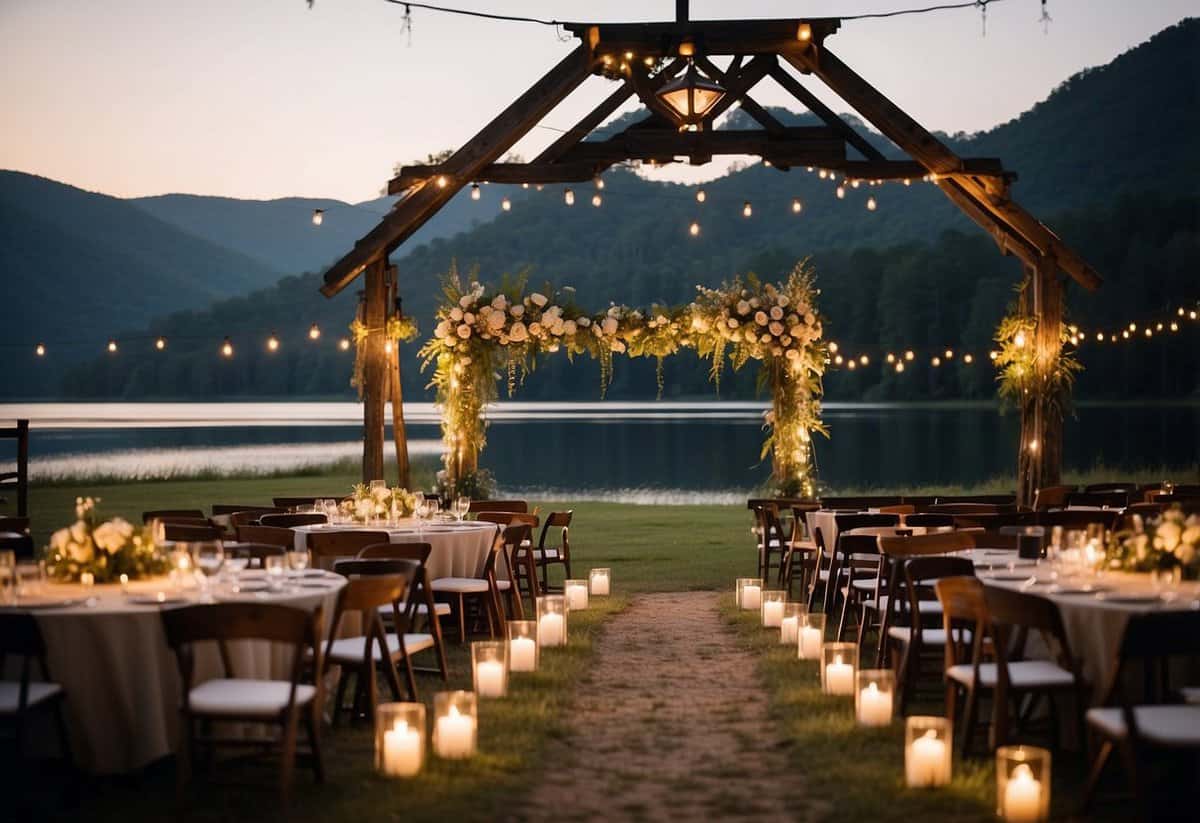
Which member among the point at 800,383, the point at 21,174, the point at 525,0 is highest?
the point at 21,174

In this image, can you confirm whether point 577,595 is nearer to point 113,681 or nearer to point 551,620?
point 551,620

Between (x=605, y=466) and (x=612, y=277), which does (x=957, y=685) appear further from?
(x=612, y=277)

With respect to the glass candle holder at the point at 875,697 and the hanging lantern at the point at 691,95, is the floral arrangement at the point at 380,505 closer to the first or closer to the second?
the hanging lantern at the point at 691,95

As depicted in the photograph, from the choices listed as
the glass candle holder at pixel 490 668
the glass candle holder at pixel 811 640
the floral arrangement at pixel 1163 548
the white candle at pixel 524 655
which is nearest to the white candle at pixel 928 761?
the floral arrangement at pixel 1163 548

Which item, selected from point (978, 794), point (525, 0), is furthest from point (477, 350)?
point (978, 794)

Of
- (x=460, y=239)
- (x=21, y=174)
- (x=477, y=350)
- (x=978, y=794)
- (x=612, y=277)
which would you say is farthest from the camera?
(x=21, y=174)

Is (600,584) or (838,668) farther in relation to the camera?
(600,584)

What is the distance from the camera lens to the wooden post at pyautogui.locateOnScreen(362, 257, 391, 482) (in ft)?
43.7

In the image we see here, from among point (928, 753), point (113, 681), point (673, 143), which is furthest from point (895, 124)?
point (113, 681)

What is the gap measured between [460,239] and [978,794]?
7013cm

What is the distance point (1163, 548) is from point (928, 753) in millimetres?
1626

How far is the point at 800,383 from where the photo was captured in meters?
15.0

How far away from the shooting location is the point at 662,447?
49.7 meters

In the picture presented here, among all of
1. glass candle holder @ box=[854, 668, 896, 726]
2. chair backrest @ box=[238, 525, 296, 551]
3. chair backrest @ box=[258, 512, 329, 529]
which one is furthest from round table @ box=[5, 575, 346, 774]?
chair backrest @ box=[258, 512, 329, 529]
